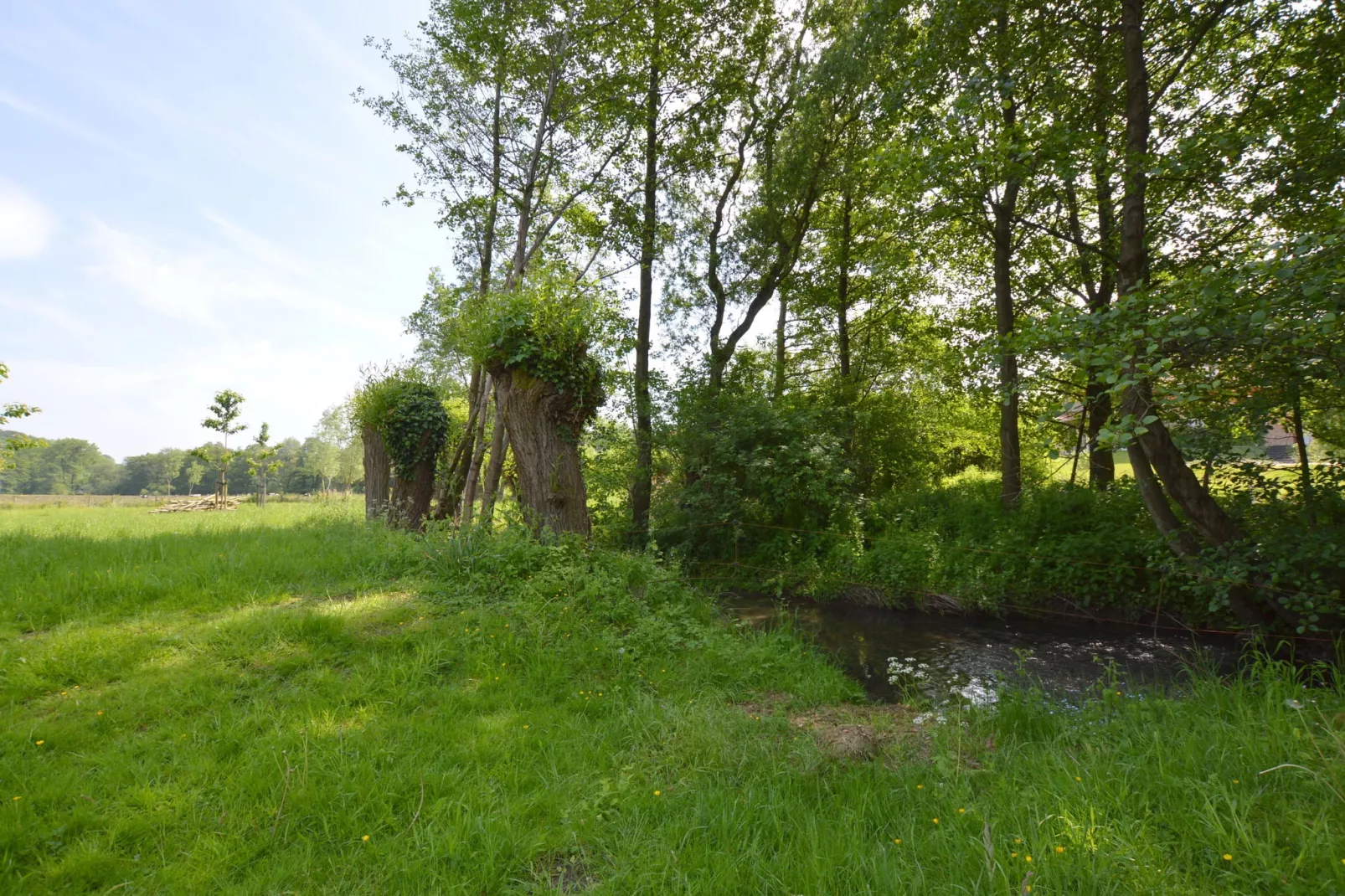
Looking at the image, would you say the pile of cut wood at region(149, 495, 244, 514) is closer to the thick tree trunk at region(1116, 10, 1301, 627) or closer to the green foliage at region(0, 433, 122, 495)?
the thick tree trunk at region(1116, 10, 1301, 627)

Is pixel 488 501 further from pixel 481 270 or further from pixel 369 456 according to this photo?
pixel 481 270

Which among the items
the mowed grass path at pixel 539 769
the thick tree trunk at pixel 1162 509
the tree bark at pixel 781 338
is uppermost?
the tree bark at pixel 781 338

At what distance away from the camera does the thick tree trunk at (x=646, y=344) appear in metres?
13.3

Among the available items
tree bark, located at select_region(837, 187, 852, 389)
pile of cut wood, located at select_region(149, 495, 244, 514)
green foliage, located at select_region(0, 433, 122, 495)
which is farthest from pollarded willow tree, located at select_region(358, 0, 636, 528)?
green foliage, located at select_region(0, 433, 122, 495)

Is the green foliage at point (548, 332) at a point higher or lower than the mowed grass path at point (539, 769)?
higher

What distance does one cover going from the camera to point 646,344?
13.9 m

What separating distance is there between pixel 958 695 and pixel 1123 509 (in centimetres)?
621

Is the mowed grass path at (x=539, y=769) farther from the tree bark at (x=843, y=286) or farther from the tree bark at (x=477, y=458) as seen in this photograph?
the tree bark at (x=843, y=286)

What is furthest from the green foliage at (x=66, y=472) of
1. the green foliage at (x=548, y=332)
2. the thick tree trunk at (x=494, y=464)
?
the green foliage at (x=548, y=332)

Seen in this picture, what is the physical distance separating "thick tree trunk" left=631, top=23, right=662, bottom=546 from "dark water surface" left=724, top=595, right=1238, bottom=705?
4.37 meters

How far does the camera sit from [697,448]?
13.2 m

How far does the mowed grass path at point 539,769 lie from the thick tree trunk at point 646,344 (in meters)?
7.95

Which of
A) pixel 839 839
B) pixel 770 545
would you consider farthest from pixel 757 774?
pixel 770 545

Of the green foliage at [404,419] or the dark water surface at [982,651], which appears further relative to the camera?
the green foliage at [404,419]
